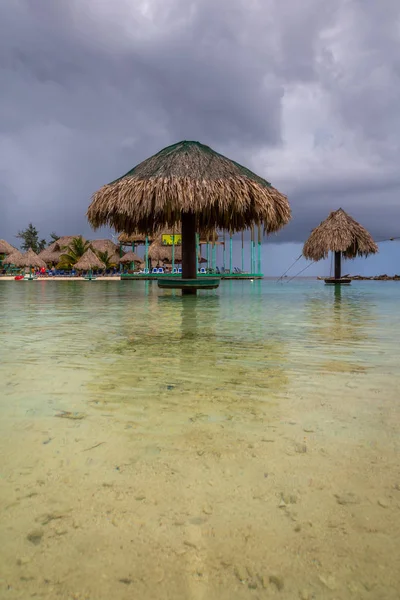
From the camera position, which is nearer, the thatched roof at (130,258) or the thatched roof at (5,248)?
the thatched roof at (130,258)

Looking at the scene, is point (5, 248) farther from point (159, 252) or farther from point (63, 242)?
point (159, 252)

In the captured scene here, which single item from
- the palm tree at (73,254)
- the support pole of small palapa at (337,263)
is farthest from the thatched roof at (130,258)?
the support pole of small palapa at (337,263)

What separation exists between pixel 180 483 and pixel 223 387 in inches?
36.5

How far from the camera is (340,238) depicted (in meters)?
18.0

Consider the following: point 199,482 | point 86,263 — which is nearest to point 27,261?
point 86,263

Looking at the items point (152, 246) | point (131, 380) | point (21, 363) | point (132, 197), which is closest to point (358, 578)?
point (131, 380)


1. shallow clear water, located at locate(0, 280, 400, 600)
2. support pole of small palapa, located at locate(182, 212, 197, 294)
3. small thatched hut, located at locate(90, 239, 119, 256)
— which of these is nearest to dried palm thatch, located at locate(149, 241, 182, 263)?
small thatched hut, located at locate(90, 239, 119, 256)

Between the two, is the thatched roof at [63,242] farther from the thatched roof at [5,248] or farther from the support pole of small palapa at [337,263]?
the support pole of small palapa at [337,263]

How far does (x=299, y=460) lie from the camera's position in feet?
3.69

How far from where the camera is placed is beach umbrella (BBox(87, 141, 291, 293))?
27.8ft

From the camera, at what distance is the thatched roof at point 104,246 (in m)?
37.7

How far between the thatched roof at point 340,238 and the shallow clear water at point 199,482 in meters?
16.7

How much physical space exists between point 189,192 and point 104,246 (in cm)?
3109

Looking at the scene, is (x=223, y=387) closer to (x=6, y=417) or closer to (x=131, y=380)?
(x=131, y=380)
